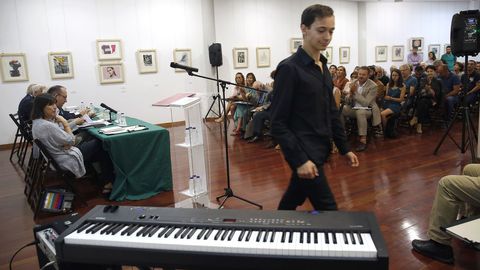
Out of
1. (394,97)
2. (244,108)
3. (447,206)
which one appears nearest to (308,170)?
(447,206)

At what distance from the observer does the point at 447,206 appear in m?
2.48

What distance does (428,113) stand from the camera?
23.7 ft

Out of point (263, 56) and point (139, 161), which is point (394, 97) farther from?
point (263, 56)

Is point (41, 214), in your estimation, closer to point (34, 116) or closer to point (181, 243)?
point (34, 116)

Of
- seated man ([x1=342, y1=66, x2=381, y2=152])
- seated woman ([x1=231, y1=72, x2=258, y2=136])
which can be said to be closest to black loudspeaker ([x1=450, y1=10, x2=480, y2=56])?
seated man ([x1=342, y1=66, x2=381, y2=152])

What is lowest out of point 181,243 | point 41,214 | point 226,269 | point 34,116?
point 41,214

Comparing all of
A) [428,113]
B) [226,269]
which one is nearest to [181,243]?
[226,269]

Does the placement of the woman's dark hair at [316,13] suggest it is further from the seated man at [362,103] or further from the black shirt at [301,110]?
the seated man at [362,103]

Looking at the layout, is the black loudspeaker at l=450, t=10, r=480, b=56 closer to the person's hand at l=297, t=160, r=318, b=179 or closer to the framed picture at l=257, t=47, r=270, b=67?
the person's hand at l=297, t=160, r=318, b=179

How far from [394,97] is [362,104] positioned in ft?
2.79

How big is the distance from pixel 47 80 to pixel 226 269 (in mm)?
7673

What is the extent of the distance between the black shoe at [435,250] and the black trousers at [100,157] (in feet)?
10.6

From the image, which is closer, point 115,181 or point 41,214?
point 41,214

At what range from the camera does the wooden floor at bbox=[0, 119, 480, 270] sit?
2.98 m
